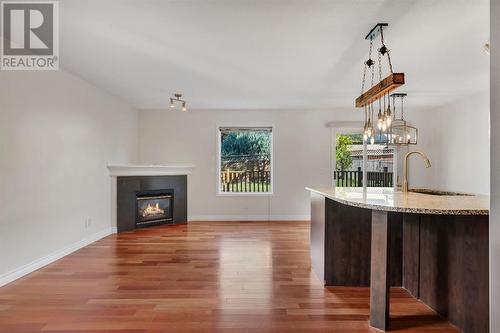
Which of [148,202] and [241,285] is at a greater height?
[148,202]

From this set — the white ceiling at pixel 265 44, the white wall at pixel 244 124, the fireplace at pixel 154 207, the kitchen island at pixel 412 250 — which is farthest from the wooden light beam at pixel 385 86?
the fireplace at pixel 154 207

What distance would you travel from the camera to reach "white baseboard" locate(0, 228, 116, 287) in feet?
10.0

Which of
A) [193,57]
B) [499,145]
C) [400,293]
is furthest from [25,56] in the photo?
[400,293]

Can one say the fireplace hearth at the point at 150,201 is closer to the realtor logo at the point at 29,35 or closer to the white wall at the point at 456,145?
the realtor logo at the point at 29,35

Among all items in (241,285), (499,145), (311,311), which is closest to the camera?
(499,145)

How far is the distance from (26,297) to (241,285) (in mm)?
1954

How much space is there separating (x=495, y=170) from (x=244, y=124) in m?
5.54

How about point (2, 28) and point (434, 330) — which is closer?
point (434, 330)

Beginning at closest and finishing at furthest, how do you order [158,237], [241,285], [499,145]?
[499,145], [241,285], [158,237]

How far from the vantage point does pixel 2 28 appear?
2.79m

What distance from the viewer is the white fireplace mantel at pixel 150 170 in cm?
534

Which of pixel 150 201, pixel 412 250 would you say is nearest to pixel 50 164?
pixel 150 201

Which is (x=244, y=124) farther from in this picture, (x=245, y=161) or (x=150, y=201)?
(x=150, y=201)

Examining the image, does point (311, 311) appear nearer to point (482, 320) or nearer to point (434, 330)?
point (434, 330)
